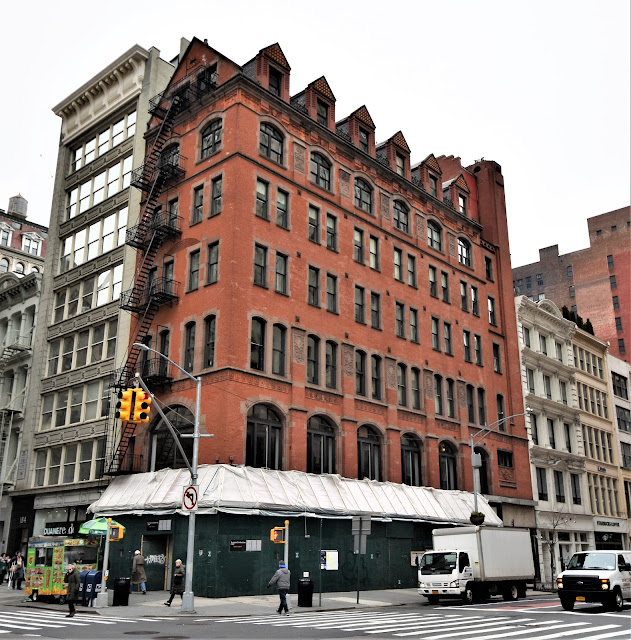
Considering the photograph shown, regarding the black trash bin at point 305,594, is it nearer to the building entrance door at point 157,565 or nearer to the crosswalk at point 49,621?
the crosswalk at point 49,621

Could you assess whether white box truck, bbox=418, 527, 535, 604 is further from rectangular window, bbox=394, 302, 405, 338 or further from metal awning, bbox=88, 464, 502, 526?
rectangular window, bbox=394, 302, 405, 338

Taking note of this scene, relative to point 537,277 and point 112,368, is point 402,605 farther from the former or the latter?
point 537,277

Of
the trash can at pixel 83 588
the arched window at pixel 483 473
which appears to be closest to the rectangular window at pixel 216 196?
the trash can at pixel 83 588

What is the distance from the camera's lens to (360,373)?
138 feet

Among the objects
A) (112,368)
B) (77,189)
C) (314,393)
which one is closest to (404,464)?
(314,393)

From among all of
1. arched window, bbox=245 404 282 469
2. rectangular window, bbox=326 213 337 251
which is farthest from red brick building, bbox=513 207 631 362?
arched window, bbox=245 404 282 469

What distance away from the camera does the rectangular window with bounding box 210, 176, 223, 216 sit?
3819cm

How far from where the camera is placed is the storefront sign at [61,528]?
40.6 meters

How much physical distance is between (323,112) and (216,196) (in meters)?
11.1

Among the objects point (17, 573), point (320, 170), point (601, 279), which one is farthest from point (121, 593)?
point (601, 279)

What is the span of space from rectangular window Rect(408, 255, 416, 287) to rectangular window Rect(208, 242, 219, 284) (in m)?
16.1

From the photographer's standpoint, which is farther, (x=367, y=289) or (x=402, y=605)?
(x=367, y=289)

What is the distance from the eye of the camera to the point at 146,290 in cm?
4041

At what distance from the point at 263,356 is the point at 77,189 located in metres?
23.2
